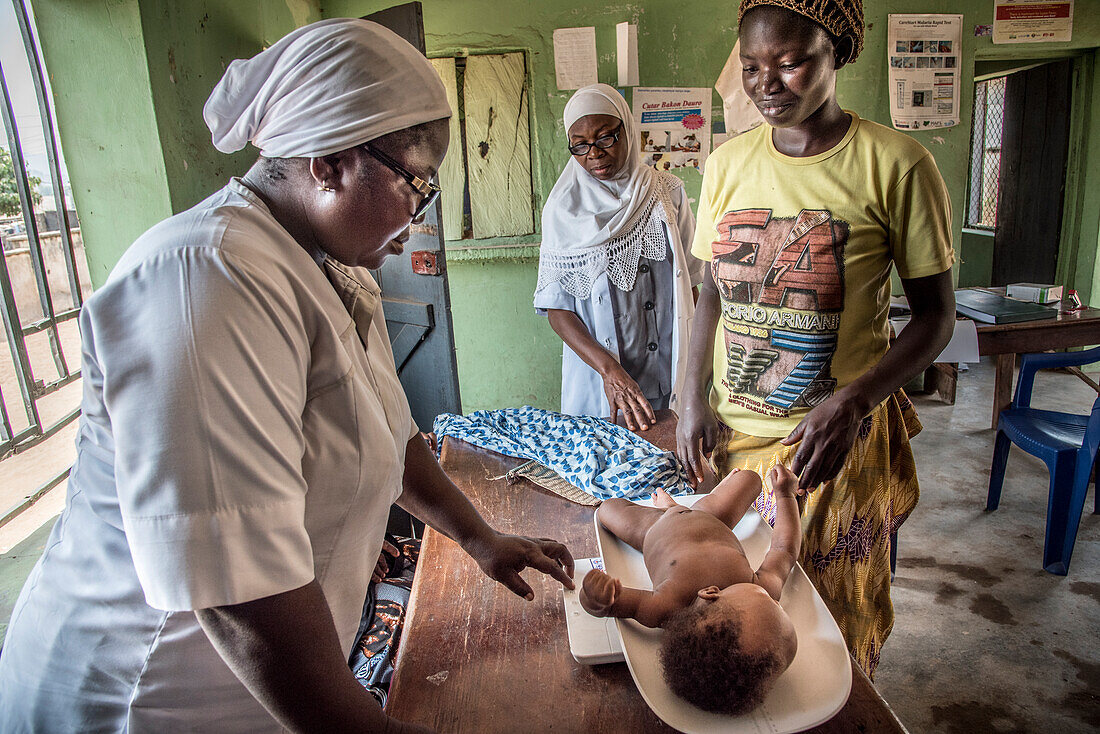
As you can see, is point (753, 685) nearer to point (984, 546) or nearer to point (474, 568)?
point (474, 568)

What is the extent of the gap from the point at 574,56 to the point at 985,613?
4187mm

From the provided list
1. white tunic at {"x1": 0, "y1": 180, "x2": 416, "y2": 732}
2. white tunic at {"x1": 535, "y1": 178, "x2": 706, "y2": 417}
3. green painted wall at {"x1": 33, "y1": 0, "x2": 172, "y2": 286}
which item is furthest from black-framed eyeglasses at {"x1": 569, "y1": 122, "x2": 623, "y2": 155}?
white tunic at {"x1": 0, "y1": 180, "x2": 416, "y2": 732}

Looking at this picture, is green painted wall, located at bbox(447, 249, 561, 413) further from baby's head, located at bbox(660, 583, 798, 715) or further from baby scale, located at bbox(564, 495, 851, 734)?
baby's head, located at bbox(660, 583, 798, 715)

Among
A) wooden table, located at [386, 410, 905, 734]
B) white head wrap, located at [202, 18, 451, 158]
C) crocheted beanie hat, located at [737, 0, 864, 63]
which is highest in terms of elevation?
crocheted beanie hat, located at [737, 0, 864, 63]

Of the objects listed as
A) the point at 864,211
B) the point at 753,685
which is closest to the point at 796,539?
the point at 753,685

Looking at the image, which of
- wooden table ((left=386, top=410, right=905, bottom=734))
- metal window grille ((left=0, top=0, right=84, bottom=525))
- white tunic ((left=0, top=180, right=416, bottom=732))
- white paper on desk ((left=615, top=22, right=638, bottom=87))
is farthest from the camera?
white paper on desk ((left=615, top=22, right=638, bottom=87))

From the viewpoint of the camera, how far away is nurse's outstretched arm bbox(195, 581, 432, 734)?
803 mm

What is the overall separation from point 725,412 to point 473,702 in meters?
1.06

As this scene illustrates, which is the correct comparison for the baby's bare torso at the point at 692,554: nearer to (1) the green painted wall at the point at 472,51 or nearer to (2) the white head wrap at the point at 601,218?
(2) the white head wrap at the point at 601,218

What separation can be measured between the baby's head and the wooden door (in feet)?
24.5

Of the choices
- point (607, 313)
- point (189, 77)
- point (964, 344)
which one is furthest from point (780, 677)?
point (964, 344)

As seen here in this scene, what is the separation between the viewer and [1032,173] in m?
7.29

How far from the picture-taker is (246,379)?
2.55ft

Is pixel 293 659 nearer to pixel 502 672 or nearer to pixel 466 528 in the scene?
pixel 502 672
